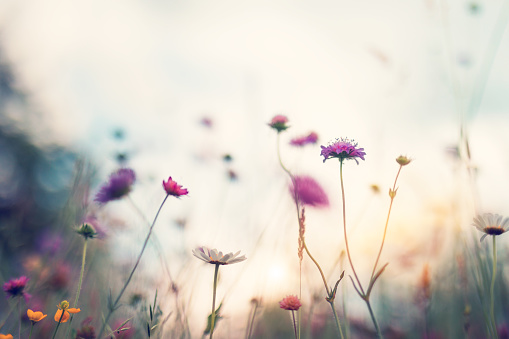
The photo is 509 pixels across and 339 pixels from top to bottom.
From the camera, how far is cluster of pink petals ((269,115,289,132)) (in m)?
1.58

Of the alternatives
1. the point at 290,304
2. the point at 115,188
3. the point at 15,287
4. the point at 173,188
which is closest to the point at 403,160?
the point at 290,304

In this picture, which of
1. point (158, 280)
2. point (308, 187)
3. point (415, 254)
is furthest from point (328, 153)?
point (415, 254)

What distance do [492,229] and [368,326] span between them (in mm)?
1230

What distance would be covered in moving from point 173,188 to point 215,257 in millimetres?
330

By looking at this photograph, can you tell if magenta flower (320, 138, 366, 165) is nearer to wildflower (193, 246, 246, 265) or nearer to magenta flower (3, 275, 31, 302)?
wildflower (193, 246, 246, 265)

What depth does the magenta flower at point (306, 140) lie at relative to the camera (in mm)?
1908

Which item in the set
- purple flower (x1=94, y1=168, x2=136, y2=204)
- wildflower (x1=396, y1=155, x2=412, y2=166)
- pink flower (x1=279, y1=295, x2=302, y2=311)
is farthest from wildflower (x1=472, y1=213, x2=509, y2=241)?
purple flower (x1=94, y1=168, x2=136, y2=204)

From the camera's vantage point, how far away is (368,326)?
6.94 feet

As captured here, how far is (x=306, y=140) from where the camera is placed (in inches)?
76.0

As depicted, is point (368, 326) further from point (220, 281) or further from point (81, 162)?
point (81, 162)

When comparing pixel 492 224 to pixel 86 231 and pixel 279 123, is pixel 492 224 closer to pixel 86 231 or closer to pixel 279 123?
pixel 279 123

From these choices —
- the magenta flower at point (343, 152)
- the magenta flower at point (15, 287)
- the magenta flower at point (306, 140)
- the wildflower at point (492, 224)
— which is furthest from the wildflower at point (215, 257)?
the magenta flower at point (306, 140)

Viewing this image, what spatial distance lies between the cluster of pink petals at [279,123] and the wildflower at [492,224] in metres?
0.82

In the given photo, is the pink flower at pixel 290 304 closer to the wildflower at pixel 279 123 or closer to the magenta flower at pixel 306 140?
the wildflower at pixel 279 123
